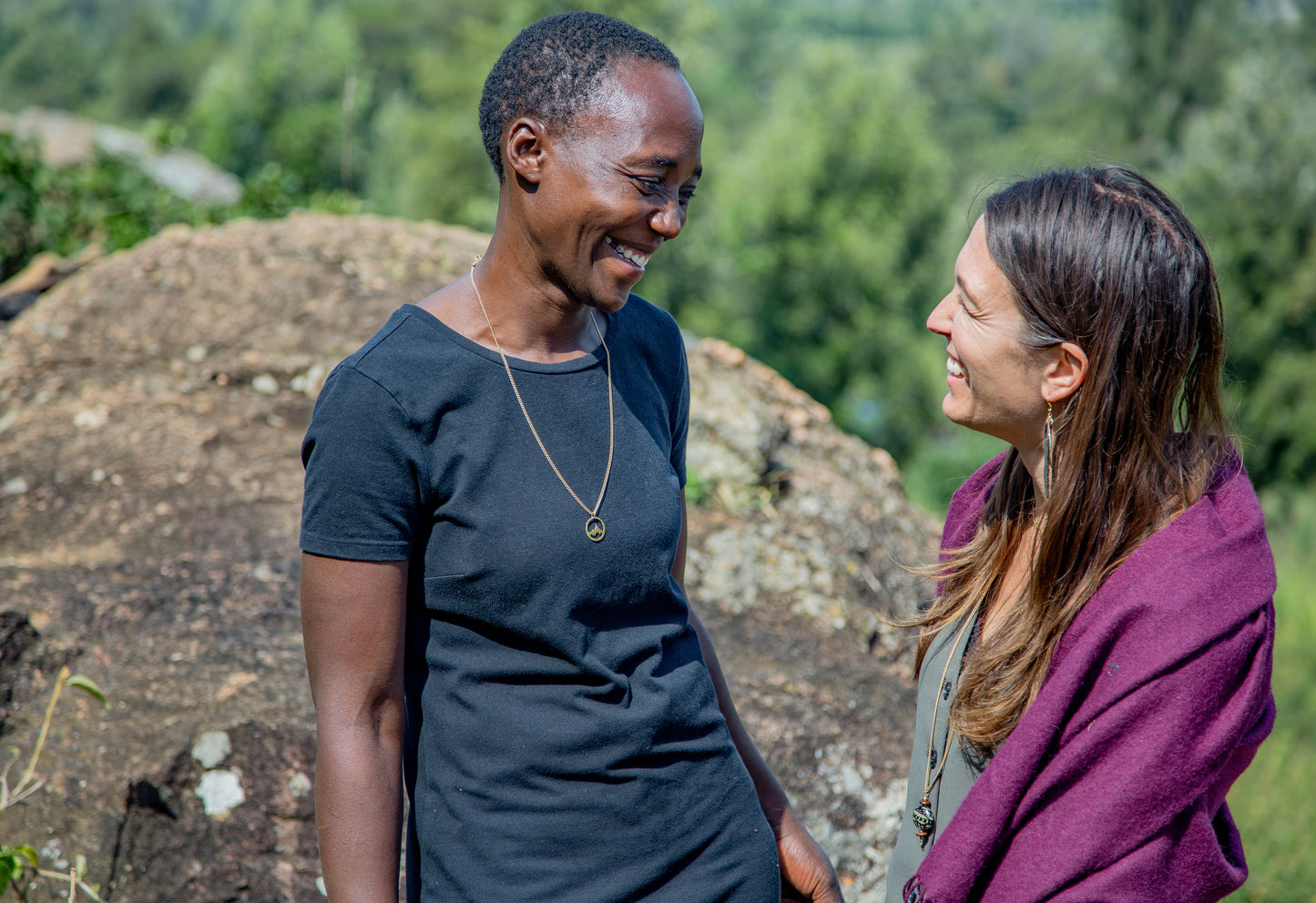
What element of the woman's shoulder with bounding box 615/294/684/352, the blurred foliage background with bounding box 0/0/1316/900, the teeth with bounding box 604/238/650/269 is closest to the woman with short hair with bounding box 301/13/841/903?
the teeth with bounding box 604/238/650/269

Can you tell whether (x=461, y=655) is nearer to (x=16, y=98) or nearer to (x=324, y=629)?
(x=324, y=629)

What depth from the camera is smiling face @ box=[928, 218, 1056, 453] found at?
1698 millimetres

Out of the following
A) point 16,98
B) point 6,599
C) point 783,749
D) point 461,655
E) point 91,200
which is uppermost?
point 461,655

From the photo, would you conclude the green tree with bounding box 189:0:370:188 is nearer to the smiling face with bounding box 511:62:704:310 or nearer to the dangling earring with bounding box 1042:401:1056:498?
the smiling face with bounding box 511:62:704:310

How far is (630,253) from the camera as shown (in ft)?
5.49

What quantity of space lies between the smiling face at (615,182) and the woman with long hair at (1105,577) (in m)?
0.51

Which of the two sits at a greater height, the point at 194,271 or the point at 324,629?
the point at 324,629

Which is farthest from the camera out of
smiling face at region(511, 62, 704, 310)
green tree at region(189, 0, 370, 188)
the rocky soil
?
green tree at region(189, 0, 370, 188)

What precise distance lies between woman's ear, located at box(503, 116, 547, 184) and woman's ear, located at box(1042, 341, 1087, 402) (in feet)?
2.82

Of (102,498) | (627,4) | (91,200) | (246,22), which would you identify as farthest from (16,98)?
(102,498)

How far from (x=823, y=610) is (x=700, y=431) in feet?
3.07

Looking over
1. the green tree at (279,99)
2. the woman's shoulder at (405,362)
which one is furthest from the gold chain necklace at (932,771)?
the green tree at (279,99)

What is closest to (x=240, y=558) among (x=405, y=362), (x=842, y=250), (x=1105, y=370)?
(x=405, y=362)

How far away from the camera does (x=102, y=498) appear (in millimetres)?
3498
